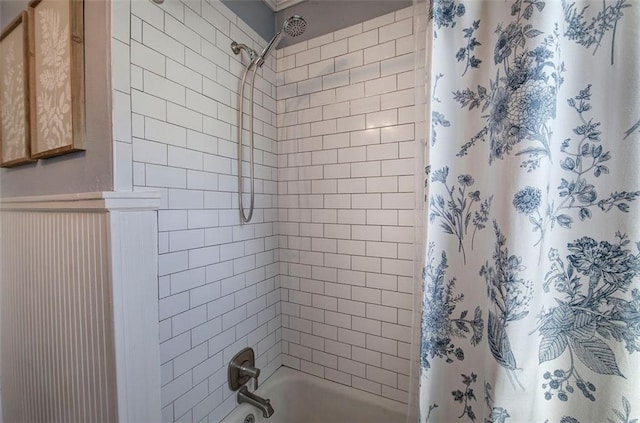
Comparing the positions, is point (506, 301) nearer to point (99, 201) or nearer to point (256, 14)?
point (99, 201)

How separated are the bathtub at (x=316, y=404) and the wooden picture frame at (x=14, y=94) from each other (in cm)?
145

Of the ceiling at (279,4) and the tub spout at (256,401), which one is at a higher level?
the ceiling at (279,4)

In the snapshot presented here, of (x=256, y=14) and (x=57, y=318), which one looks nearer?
(x=57, y=318)

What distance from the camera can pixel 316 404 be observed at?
4.35ft

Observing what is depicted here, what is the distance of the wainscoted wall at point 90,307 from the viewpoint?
71 centimetres

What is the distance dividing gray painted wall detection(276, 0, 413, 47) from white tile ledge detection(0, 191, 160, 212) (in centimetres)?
114

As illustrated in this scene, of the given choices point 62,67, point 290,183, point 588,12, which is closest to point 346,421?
point 290,183

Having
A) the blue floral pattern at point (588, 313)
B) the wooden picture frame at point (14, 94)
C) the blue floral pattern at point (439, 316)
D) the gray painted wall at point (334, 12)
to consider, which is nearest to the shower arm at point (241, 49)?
the gray painted wall at point (334, 12)

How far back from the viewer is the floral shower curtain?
47 cm

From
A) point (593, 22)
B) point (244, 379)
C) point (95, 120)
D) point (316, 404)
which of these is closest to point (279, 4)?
point (95, 120)

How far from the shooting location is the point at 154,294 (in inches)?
32.1

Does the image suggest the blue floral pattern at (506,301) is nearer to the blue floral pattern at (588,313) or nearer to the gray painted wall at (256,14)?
the blue floral pattern at (588,313)

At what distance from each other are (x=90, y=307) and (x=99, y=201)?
325 mm

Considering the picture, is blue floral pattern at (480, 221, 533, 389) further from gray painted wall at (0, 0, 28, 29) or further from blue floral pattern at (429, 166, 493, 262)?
gray painted wall at (0, 0, 28, 29)
